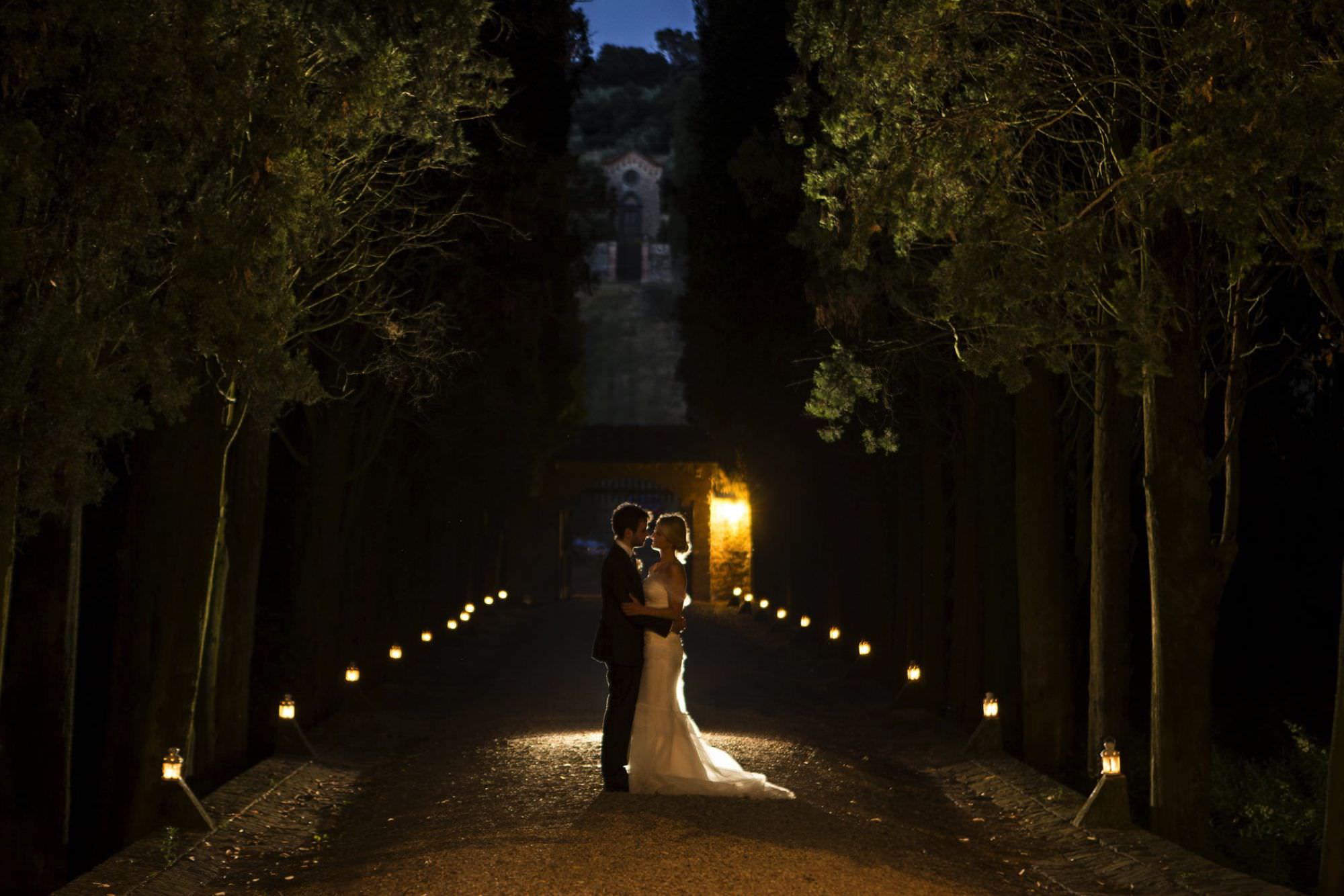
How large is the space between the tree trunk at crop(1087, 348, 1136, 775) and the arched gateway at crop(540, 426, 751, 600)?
33135mm

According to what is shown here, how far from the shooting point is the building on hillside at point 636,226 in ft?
361

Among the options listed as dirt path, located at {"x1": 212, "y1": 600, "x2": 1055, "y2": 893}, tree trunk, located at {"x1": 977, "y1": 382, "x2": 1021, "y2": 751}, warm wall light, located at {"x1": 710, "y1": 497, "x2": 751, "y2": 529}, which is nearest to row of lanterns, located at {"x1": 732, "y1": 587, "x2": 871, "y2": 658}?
warm wall light, located at {"x1": 710, "y1": 497, "x2": 751, "y2": 529}

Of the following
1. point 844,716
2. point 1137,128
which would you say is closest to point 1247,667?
point 844,716

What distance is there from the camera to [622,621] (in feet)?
33.3

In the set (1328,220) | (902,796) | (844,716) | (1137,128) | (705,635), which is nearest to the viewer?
(1328,220)

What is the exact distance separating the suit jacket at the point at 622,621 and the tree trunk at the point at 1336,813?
4.01 m

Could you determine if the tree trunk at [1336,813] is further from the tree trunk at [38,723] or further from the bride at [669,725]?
the tree trunk at [38,723]

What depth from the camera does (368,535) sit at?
2309 cm

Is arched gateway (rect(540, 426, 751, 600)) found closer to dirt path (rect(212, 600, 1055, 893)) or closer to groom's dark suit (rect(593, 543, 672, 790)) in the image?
dirt path (rect(212, 600, 1055, 893))

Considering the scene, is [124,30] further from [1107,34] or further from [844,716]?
[844,716]

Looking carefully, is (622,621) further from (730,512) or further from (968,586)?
(730,512)

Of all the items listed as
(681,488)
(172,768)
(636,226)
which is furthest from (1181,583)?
(636,226)

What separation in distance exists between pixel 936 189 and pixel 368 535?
15.1 meters

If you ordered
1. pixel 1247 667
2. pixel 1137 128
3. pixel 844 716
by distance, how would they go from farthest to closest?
pixel 1247 667, pixel 844 716, pixel 1137 128
